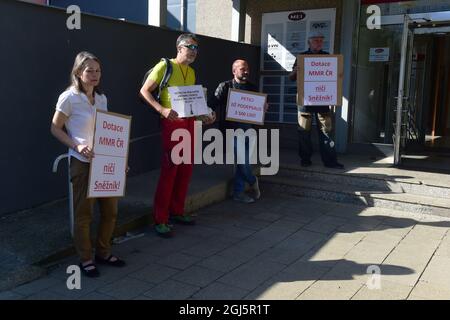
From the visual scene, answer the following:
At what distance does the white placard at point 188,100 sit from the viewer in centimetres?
453

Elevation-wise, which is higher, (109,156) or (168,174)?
(109,156)

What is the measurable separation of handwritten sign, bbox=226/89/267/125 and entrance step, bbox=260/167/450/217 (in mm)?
1207

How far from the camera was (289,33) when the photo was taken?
28.0 ft

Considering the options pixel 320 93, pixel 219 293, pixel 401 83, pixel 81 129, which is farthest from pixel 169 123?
pixel 401 83

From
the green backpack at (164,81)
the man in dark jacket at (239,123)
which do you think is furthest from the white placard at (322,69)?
the green backpack at (164,81)

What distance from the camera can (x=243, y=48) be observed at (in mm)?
8406

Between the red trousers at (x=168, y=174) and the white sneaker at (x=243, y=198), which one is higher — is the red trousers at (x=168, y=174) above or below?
above

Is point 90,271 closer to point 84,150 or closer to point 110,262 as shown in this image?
point 110,262

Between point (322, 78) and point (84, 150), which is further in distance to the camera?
point (322, 78)

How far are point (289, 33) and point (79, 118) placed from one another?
18.9 ft

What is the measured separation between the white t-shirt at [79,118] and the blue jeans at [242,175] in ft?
8.03

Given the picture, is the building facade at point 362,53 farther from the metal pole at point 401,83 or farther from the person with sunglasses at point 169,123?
the person with sunglasses at point 169,123

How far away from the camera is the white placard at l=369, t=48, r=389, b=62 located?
7.80 metres
